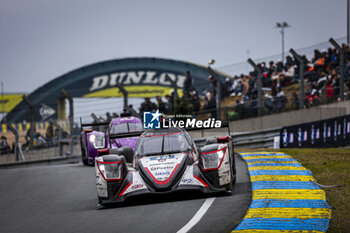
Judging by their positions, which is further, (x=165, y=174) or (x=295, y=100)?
(x=295, y=100)

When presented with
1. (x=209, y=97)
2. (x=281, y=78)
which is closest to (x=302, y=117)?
(x=281, y=78)

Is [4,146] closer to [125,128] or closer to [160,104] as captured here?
[160,104]

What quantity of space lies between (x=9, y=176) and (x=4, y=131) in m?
6.05

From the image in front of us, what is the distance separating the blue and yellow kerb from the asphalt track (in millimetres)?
201

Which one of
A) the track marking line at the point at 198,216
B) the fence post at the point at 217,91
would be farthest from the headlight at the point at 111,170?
the fence post at the point at 217,91

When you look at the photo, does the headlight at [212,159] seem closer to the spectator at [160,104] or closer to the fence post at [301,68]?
the fence post at [301,68]

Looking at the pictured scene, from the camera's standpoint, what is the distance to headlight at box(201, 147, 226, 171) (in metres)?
9.64

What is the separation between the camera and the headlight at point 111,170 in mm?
9711

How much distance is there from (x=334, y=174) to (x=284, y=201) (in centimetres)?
310

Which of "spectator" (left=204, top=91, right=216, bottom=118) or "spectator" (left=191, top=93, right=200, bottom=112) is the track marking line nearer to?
"spectator" (left=204, top=91, right=216, bottom=118)

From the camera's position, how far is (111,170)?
9766mm

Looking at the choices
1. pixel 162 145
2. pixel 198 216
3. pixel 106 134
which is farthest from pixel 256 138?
pixel 198 216

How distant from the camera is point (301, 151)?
16094 mm

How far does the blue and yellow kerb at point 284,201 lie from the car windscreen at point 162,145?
144 centimetres
